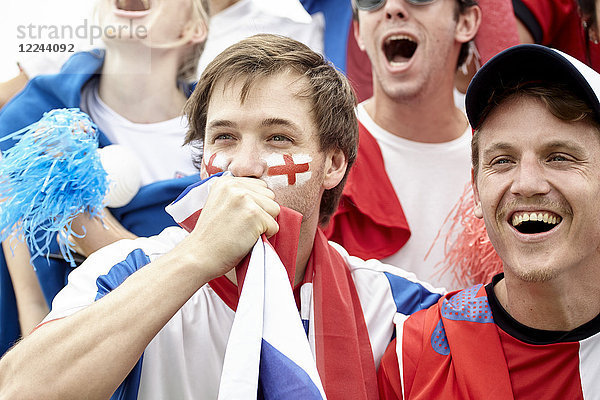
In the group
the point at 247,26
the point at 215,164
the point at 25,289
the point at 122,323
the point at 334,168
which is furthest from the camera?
the point at 247,26

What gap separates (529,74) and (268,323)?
113cm

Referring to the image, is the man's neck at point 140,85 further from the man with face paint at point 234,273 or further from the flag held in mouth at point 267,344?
the flag held in mouth at point 267,344

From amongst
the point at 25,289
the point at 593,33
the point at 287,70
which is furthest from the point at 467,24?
the point at 25,289

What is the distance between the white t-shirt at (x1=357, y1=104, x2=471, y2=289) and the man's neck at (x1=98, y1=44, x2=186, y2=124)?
0.97 meters

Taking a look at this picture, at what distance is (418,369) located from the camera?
239 cm

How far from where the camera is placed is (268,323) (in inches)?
80.9

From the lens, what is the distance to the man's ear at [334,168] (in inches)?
110

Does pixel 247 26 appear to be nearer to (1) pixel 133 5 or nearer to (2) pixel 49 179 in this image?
(1) pixel 133 5

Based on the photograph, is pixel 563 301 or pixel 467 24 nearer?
pixel 563 301

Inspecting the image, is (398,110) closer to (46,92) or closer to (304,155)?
(304,155)

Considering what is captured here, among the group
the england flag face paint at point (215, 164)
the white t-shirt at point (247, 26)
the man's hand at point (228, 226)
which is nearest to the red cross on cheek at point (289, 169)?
the england flag face paint at point (215, 164)

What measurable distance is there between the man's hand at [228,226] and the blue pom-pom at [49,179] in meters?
0.79

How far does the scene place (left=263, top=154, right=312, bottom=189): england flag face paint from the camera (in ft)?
8.25

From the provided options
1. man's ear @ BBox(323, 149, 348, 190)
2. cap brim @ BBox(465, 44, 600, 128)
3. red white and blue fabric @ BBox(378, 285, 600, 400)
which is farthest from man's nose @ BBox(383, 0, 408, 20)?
red white and blue fabric @ BBox(378, 285, 600, 400)
